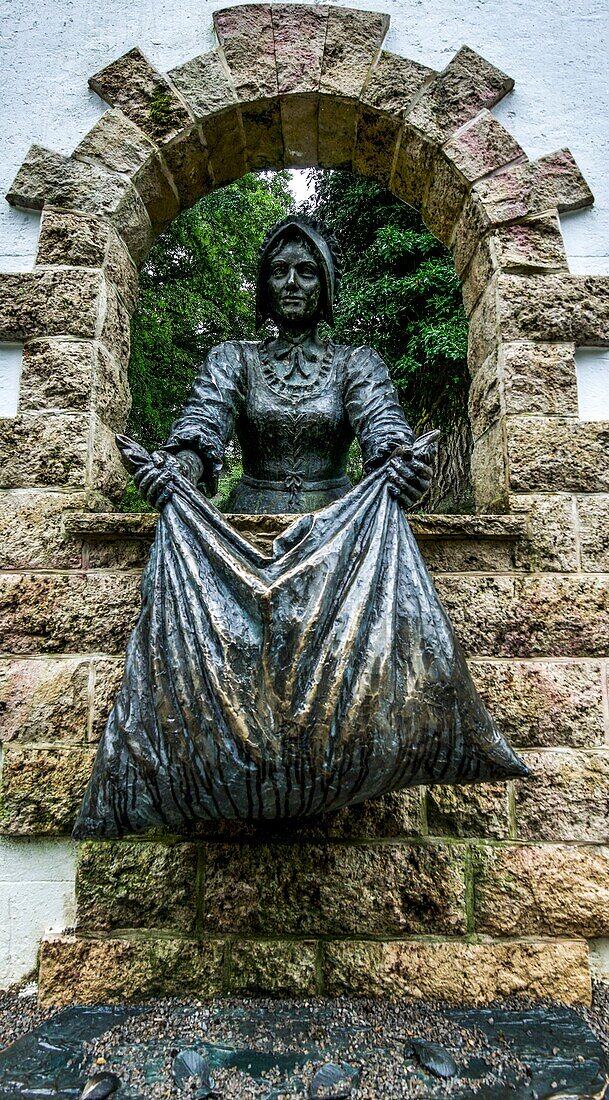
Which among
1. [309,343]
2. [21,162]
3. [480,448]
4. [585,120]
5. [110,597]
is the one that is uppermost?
[585,120]

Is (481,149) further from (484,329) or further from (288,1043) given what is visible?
(288,1043)

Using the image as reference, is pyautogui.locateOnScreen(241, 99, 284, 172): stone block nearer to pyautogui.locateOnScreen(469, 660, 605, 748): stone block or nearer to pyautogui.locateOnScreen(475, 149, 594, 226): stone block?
pyautogui.locateOnScreen(475, 149, 594, 226): stone block

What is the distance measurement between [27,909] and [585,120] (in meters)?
3.62

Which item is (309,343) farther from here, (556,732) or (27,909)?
(27,909)

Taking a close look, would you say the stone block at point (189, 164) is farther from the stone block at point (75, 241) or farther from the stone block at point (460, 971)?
the stone block at point (460, 971)

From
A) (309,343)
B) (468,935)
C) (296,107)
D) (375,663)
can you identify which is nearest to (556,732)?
(468,935)

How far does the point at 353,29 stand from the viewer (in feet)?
9.39

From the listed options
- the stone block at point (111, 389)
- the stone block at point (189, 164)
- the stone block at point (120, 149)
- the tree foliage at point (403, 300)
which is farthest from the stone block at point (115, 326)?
the tree foliage at point (403, 300)

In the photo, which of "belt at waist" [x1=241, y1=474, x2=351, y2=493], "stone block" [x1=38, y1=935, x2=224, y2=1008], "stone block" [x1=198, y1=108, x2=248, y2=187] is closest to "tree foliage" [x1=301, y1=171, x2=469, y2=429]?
"stone block" [x1=198, y1=108, x2=248, y2=187]

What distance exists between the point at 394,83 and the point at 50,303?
1644 millimetres

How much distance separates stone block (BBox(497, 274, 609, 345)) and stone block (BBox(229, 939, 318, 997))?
2.25 m

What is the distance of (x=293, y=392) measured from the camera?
276 centimetres

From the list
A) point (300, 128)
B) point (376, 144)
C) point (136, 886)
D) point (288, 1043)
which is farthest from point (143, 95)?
point (288, 1043)

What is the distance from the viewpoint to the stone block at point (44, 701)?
7.63 ft
